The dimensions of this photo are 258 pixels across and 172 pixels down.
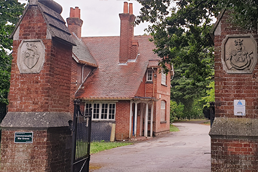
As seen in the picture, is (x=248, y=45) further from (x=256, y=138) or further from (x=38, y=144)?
(x=38, y=144)

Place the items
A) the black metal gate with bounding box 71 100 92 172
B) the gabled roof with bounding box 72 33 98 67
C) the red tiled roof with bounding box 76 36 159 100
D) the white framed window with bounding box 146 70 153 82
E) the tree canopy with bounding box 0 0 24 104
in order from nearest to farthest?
the black metal gate with bounding box 71 100 92 172 < the tree canopy with bounding box 0 0 24 104 < the red tiled roof with bounding box 76 36 159 100 < the gabled roof with bounding box 72 33 98 67 < the white framed window with bounding box 146 70 153 82

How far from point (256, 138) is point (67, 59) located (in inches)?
167

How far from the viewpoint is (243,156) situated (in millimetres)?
5215

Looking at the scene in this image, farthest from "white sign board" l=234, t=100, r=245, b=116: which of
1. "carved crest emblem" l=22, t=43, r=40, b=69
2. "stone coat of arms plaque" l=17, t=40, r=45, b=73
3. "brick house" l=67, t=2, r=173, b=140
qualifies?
"brick house" l=67, t=2, r=173, b=140

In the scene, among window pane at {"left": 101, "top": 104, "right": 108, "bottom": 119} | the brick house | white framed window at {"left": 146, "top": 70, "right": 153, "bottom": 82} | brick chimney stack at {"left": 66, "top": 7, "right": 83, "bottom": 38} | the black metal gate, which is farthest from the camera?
brick chimney stack at {"left": 66, "top": 7, "right": 83, "bottom": 38}

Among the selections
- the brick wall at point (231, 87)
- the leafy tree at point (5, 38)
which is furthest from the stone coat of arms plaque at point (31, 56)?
the leafy tree at point (5, 38)

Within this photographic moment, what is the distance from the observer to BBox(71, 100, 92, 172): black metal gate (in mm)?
5566

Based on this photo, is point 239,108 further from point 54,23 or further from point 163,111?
point 163,111

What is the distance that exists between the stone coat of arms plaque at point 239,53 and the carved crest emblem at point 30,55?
3.77 m

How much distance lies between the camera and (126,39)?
72.6 feet

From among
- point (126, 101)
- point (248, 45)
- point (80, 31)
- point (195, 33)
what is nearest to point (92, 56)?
point (80, 31)

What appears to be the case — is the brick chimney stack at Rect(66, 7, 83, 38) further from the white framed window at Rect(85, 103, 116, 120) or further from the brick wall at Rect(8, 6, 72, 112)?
the brick wall at Rect(8, 6, 72, 112)

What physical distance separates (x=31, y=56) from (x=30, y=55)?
0.04 metres

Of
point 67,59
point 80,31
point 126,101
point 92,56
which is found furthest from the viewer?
point 80,31
